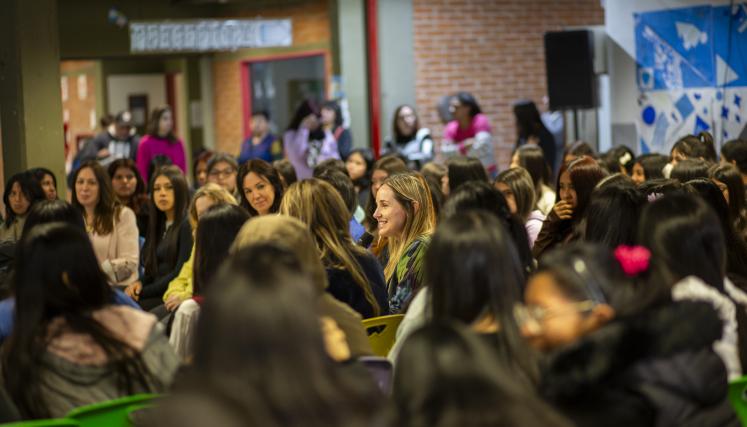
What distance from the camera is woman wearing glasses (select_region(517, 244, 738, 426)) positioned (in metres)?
2.44

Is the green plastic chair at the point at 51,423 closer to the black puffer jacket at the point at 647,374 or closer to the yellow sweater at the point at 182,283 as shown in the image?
the black puffer jacket at the point at 647,374

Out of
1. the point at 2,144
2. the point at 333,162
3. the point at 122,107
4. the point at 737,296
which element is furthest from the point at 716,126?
the point at 122,107

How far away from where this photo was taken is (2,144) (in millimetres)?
7594

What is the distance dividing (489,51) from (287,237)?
9.64 m

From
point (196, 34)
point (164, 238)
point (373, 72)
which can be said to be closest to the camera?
point (164, 238)

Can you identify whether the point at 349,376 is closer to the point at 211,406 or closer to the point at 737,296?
the point at 211,406

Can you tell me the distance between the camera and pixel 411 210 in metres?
4.94

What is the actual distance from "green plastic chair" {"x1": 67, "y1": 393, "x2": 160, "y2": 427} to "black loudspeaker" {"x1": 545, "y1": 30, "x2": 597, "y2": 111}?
795 cm

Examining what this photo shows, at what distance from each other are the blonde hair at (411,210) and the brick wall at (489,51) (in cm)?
741

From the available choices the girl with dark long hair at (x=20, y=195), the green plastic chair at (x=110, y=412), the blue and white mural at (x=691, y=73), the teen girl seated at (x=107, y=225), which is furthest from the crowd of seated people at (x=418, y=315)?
the blue and white mural at (x=691, y=73)

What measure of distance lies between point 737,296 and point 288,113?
1204 cm

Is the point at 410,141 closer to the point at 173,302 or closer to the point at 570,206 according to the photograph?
the point at 570,206

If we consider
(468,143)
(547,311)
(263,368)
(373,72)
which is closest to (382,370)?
(547,311)

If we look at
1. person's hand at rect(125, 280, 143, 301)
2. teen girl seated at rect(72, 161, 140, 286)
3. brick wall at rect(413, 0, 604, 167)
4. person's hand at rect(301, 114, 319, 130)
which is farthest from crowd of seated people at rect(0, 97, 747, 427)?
brick wall at rect(413, 0, 604, 167)
